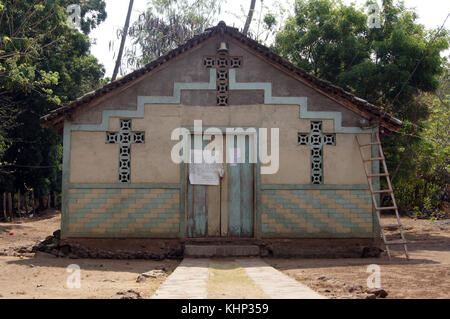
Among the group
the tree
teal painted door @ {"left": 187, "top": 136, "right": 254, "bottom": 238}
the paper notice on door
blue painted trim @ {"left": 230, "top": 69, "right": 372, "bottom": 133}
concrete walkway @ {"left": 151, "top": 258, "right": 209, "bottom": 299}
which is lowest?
concrete walkway @ {"left": 151, "top": 258, "right": 209, "bottom": 299}

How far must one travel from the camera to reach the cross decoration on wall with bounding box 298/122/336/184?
1126cm

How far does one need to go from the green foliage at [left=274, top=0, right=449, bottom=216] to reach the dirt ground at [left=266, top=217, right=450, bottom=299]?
4649 millimetres

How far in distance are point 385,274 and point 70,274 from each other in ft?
18.5

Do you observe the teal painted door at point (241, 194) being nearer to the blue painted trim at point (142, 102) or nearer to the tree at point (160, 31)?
the blue painted trim at point (142, 102)

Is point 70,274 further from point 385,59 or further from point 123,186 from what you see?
point 385,59

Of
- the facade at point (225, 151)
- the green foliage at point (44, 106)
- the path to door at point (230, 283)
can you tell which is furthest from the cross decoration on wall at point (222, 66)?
the green foliage at point (44, 106)

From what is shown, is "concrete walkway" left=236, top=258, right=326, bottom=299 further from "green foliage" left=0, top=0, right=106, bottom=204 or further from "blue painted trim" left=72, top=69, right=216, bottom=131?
"green foliage" left=0, top=0, right=106, bottom=204

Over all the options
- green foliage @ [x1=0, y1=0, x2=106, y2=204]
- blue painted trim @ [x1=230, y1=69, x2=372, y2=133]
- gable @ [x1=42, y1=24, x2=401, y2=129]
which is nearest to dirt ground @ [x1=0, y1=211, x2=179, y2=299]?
gable @ [x1=42, y1=24, x2=401, y2=129]

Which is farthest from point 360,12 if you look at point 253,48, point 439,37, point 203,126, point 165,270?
point 165,270

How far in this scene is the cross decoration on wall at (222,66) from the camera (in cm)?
1142

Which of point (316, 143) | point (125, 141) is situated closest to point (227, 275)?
point (316, 143)

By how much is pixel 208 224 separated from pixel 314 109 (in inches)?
149

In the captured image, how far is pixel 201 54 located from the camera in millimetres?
11602

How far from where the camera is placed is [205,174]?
11312 mm
